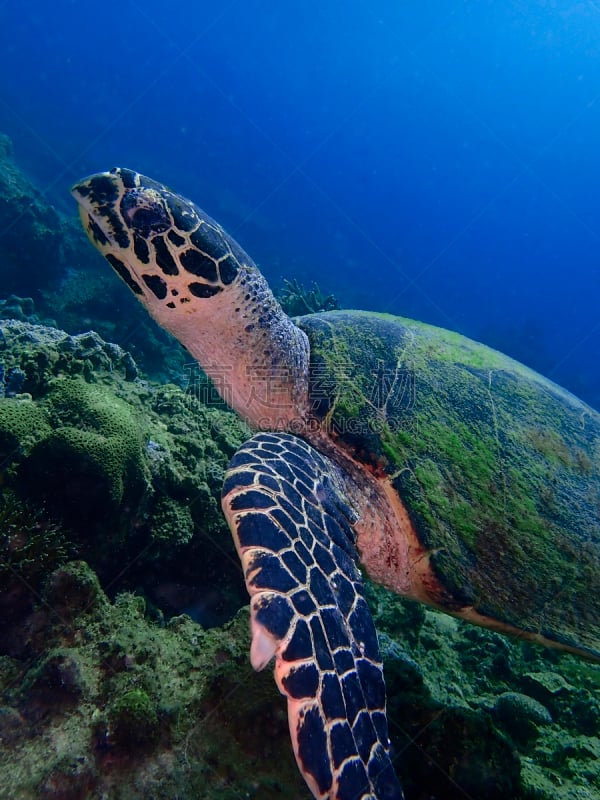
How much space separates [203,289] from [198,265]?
17cm

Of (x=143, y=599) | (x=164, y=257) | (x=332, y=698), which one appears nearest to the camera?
(x=332, y=698)

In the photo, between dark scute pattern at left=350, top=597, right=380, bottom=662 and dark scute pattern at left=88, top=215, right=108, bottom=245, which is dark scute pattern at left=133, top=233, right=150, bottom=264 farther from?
dark scute pattern at left=350, top=597, right=380, bottom=662

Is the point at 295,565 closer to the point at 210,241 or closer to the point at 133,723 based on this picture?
the point at 133,723

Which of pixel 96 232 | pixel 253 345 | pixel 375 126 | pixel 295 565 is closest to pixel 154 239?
pixel 96 232

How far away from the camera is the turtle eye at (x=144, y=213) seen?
2.55 m

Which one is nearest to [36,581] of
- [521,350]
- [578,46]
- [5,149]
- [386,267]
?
[5,149]

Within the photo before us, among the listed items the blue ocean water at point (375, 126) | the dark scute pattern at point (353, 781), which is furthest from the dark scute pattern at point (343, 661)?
the blue ocean water at point (375, 126)

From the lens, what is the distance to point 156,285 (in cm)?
275

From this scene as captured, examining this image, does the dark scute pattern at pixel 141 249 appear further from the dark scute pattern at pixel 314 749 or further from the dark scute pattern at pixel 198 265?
the dark scute pattern at pixel 314 749

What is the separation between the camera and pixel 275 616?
136 cm

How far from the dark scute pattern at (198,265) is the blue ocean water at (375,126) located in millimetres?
35656

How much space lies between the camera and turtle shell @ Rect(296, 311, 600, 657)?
2.46 m

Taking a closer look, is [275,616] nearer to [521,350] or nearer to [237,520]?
[237,520]

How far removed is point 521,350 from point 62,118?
2114 inches
